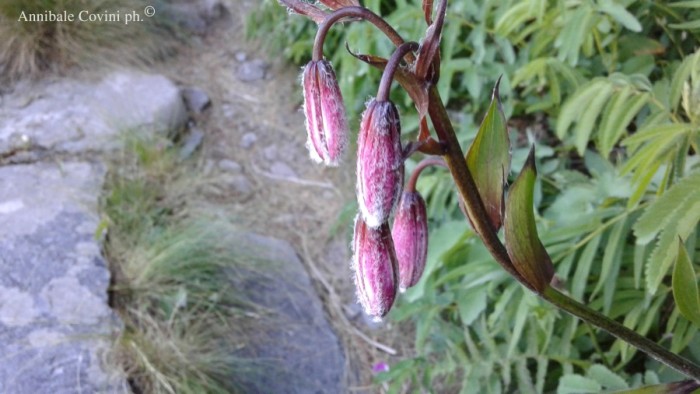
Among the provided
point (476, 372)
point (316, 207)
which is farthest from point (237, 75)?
point (476, 372)

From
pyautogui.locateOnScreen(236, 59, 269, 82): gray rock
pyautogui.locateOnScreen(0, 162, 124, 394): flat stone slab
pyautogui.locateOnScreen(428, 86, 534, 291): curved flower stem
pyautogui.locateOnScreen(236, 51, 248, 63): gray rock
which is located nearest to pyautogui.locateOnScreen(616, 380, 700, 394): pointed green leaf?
pyautogui.locateOnScreen(428, 86, 534, 291): curved flower stem

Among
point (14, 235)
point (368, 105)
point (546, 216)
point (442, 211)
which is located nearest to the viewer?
point (368, 105)

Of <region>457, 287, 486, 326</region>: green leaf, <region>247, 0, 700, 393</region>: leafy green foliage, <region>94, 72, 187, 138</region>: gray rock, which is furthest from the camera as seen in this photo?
<region>94, 72, 187, 138</region>: gray rock

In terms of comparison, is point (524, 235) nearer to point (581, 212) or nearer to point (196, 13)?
point (581, 212)

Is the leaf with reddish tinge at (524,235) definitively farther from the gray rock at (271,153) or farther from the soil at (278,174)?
the gray rock at (271,153)

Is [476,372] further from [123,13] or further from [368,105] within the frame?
[123,13]

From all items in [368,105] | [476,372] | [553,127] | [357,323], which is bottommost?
[357,323]

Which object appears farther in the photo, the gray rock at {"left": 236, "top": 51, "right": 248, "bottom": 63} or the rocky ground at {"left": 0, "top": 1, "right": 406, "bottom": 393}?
the gray rock at {"left": 236, "top": 51, "right": 248, "bottom": 63}

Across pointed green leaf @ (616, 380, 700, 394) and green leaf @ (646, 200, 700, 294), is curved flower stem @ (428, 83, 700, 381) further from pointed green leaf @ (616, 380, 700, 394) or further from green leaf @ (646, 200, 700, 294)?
green leaf @ (646, 200, 700, 294)
